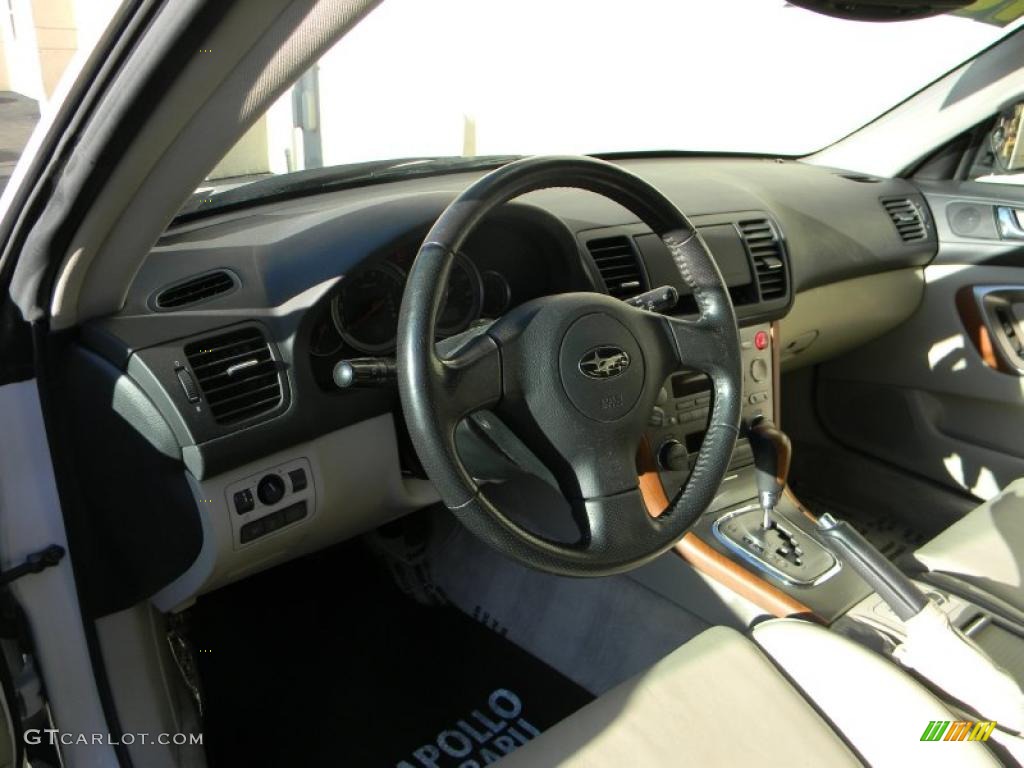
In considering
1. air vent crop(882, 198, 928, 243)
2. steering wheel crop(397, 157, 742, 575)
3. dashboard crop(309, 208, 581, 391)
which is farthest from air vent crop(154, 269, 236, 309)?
air vent crop(882, 198, 928, 243)

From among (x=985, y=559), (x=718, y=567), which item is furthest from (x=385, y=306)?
(x=985, y=559)

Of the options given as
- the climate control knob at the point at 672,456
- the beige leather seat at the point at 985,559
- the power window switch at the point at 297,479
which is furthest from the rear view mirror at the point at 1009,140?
the power window switch at the point at 297,479

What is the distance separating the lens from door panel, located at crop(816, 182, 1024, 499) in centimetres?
262

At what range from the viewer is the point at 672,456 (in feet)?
6.22

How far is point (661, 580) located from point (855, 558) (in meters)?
0.48

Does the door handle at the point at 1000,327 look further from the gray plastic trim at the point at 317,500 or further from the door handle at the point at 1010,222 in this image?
the gray plastic trim at the point at 317,500

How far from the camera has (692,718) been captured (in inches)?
49.3

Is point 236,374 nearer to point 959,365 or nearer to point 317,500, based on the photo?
point 317,500

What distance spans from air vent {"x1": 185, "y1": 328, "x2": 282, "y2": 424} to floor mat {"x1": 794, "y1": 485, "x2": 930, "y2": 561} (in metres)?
1.78

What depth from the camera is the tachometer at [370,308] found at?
1584mm

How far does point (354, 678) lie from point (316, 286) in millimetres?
1213

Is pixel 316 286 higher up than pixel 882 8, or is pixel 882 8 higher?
pixel 882 8

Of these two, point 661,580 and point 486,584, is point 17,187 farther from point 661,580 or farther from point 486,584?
point 486,584

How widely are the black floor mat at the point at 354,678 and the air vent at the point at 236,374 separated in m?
1.01
